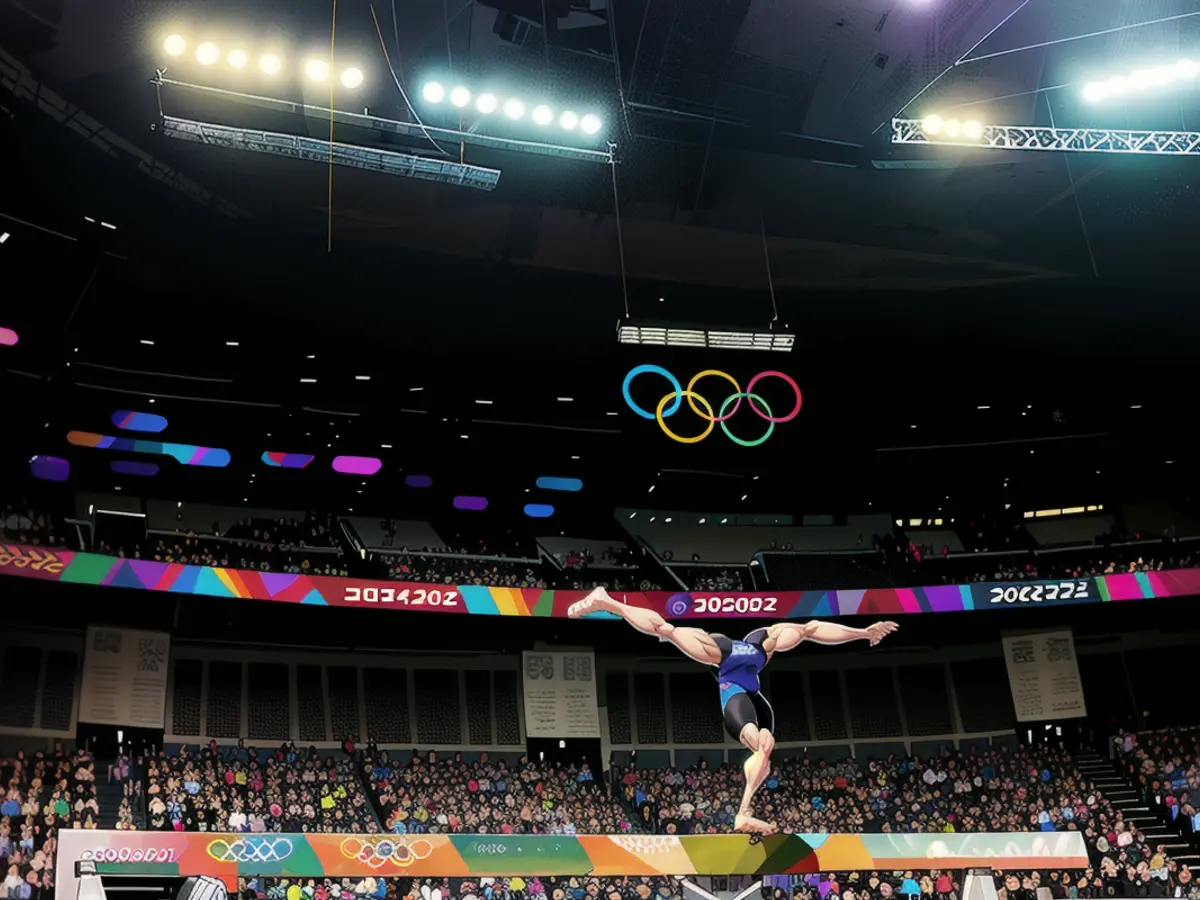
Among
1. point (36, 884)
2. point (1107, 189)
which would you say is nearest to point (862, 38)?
point (1107, 189)

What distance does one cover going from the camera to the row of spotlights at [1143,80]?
81.6 ft

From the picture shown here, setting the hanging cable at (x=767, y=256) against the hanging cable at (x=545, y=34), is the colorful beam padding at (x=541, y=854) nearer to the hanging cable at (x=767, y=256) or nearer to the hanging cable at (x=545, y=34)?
the hanging cable at (x=767, y=256)

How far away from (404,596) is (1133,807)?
872 inches

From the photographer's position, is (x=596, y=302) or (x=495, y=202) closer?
(x=495, y=202)

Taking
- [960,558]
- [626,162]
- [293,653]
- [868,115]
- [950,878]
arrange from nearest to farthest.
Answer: [868,115] < [626,162] < [950,878] < [293,653] < [960,558]

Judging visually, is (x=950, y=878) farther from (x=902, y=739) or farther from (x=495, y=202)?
(x=495, y=202)

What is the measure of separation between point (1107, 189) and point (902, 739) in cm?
2012

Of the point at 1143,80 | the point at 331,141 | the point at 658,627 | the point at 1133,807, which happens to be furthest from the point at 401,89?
the point at 1133,807

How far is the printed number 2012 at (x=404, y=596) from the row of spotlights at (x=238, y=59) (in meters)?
15.7

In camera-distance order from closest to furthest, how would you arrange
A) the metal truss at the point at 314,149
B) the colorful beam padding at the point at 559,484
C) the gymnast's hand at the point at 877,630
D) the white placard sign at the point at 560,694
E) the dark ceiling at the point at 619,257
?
the gymnast's hand at the point at 877,630, the metal truss at the point at 314,149, the dark ceiling at the point at 619,257, the white placard sign at the point at 560,694, the colorful beam padding at the point at 559,484

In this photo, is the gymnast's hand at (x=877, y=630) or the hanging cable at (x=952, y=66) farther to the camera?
the hanging cable at (x=952, y=66)

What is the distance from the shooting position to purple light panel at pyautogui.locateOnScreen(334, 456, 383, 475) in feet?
130

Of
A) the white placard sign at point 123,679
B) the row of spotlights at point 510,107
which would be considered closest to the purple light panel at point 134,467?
the white placard sign at point 123,679

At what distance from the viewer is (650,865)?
101 feet
